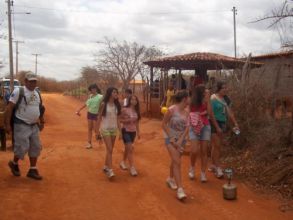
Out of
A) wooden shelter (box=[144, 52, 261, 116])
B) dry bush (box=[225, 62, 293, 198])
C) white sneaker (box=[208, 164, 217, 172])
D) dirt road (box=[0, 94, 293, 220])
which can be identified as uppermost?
wooden shelter (box=[144, 52, 261, 116])

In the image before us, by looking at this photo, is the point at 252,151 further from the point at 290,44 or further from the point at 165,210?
the point at 165,210

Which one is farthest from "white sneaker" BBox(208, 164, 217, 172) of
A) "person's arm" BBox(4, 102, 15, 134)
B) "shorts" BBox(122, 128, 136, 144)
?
"person's arm" BBox(4, 102, 15, 134)

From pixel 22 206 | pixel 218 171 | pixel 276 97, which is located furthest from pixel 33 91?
pixel 276 97

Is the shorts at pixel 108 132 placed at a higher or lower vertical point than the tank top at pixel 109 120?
lower

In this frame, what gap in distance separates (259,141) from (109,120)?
3.07 m

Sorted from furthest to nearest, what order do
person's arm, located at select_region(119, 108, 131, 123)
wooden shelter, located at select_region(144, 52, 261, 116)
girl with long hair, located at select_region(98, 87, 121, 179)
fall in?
1. wooden shelter, located at select_region(144, 52, 261, 116)
2. person's arm, located at select_region(119, 108, 131, 123)
3. girl with long hair, located at select_region(98, 87, 121, 179)

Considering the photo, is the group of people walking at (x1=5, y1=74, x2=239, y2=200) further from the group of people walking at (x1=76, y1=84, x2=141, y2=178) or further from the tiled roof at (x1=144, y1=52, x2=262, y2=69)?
the tiled roof at (x1=144, y1=52, x2=262, y2=69)

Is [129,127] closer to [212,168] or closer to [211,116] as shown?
[211,116]

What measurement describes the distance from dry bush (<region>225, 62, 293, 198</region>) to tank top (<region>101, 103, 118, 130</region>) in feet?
8.16

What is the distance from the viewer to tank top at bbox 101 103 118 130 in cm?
781

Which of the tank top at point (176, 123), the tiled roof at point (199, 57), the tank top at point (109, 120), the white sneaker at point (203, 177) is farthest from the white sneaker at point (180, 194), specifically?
the tiled roof at point (199, 57)

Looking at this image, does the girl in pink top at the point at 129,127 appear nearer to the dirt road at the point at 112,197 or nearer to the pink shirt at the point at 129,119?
the pink shirt at the point at 129,119

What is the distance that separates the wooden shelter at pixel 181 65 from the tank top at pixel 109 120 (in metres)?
8.46

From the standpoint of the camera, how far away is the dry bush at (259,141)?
767cm
